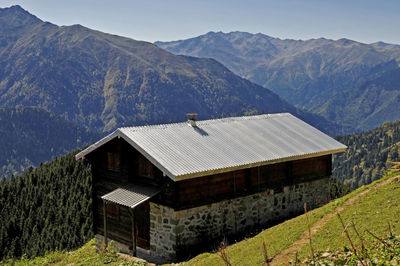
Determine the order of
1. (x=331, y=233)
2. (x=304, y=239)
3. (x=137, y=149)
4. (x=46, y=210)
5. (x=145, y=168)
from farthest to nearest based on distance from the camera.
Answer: (x=46, y=210), (x=145, y=168), (x=137, y=149), (x=304, y=239), (x=331, y=233)

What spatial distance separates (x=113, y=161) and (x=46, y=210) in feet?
104

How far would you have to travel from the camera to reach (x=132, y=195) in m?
21.4

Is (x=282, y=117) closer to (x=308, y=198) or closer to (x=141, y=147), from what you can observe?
(x=308, y=198)

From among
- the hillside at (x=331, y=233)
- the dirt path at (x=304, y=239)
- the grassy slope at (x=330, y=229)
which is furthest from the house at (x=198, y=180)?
the dirt path at (x=304, y=239)

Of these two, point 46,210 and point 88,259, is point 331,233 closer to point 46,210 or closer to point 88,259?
point 88,259

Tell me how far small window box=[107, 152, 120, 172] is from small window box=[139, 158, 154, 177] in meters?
2.18

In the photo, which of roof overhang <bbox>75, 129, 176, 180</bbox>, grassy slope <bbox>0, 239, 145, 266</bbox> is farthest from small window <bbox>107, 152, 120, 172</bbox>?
grassy slope <bbox>0, 239, 145, 266</bbox>

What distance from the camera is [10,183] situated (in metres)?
59.9

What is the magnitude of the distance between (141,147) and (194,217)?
14.0ft

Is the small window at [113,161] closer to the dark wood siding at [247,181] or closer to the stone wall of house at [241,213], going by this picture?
the dark wood siding at [247,181]

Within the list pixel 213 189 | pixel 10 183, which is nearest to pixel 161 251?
pixel 213 189

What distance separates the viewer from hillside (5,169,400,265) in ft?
43.7

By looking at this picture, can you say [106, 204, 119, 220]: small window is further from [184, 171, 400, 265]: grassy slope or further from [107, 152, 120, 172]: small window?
[184, 171, 400, 265]: grassy slope

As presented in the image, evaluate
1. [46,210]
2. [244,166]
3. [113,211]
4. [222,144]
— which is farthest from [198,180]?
[46,210]
